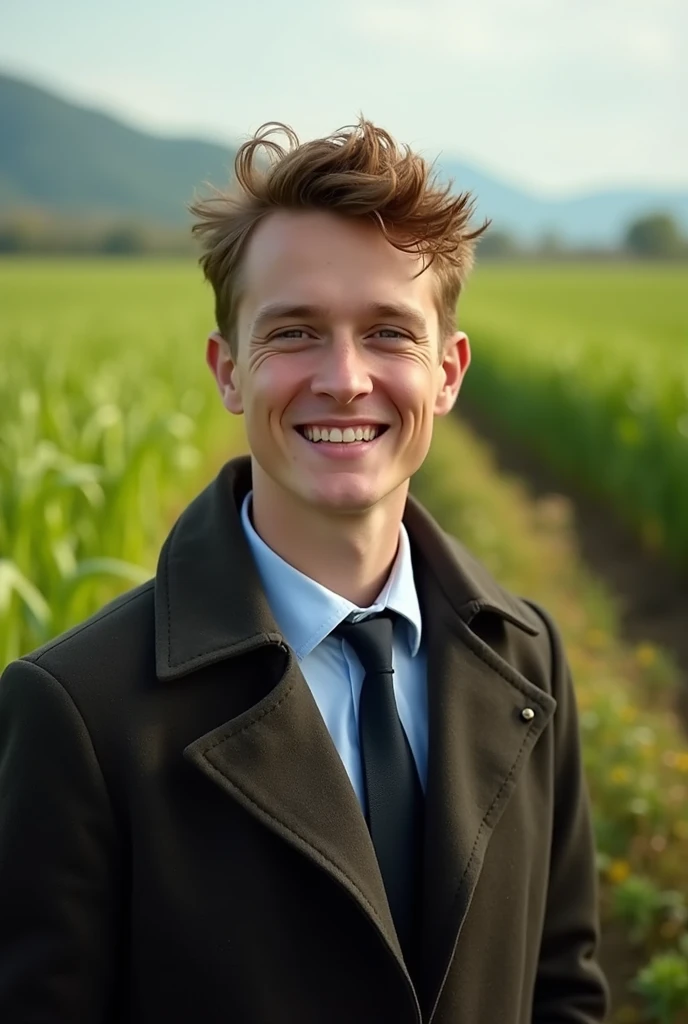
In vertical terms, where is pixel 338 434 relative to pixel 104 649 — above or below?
above

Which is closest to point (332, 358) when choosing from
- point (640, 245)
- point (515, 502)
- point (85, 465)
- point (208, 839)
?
point (208, 839)

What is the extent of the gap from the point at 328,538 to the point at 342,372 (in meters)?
0.24

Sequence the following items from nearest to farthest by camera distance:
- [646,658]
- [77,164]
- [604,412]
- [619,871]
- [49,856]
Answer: [49,856], [619,871], [646,658], [604,412], [77,164]

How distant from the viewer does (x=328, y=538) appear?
1.58 m

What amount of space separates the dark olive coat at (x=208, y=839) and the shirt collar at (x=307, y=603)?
55 mm

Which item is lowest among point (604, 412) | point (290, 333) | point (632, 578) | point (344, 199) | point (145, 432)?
point (632, 578)

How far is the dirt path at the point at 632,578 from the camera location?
20.7 ft

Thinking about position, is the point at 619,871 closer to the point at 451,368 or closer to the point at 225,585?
the point at 451,368

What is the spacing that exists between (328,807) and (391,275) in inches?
27.2

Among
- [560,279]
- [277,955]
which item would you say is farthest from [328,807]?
[560,279]

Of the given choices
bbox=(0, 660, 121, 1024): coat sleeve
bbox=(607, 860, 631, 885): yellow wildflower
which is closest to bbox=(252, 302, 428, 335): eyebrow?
bbox=(0, 660, 121, 1024): coat sleeve

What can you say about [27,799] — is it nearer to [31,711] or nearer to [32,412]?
[31,711]

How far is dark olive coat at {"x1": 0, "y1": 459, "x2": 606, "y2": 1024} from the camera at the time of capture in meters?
1.31

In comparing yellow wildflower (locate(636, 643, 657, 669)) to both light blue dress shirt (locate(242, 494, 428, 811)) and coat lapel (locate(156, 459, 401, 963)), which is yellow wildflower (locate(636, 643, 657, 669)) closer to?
light blue dress shirt (locate(242, 494, 428, 811))
